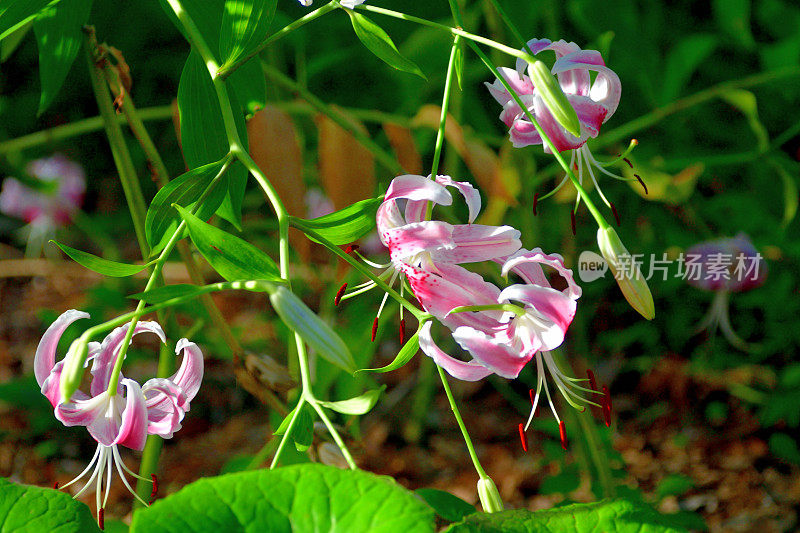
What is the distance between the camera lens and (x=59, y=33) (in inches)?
27.4

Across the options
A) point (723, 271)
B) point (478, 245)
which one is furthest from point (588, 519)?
point (723, 271)

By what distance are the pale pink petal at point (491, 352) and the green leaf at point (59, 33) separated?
0.46 meters

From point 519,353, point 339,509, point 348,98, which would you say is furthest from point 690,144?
point 339,509

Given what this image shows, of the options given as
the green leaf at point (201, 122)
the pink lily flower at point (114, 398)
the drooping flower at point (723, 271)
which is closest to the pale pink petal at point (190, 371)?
the pink lily flower at point (114, 398)

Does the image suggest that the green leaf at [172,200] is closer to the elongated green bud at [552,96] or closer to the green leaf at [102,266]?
the green leaf at [102,266]

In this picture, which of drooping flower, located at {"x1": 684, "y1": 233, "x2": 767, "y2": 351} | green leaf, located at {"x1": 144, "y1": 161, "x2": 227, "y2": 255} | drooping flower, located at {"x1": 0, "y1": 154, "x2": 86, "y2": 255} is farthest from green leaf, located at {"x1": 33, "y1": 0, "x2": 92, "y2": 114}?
drooping flower, located at {"x1": 0, "y1": 154, "x2": 86, "y2": 255}

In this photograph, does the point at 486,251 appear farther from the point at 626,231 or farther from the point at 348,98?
the point at 348,98

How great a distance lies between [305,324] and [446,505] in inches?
10.2

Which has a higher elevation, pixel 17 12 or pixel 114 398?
pixel 17 12

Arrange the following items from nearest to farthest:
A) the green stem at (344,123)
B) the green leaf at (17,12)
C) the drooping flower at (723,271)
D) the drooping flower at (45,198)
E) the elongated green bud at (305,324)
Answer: the elongated green bud at (305,324) → the green leaf at (17,12) → the green stem at (344,123) → the drooping flower at (723,271) → the drooping flower at (45,198)

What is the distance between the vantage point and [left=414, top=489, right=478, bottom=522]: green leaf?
0.58 metres

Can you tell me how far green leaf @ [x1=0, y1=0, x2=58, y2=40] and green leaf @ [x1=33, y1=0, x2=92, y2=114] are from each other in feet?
0.08

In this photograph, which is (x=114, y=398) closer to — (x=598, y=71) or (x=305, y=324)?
(x=305, y=324)

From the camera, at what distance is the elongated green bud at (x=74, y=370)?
39 centimetres
